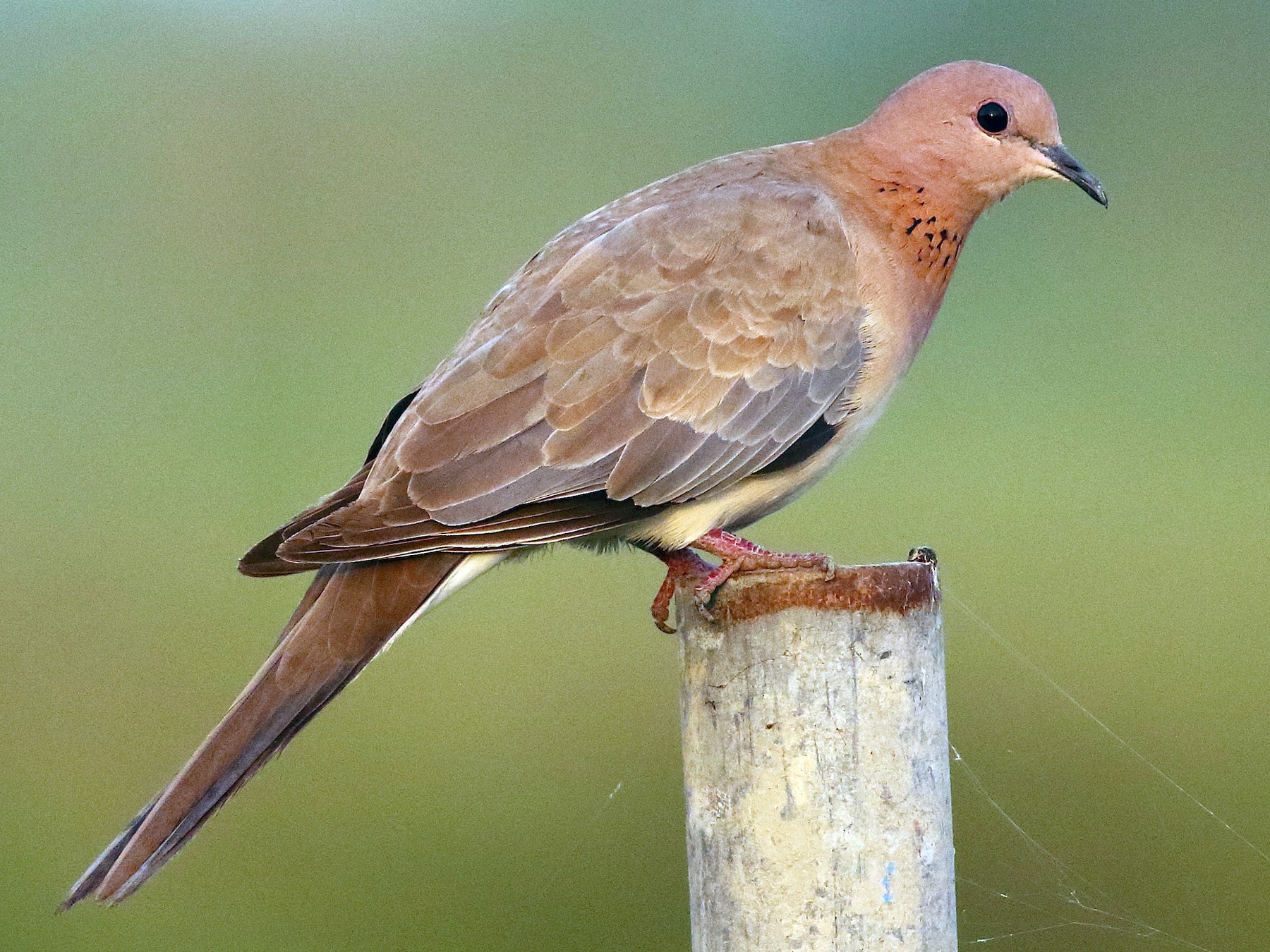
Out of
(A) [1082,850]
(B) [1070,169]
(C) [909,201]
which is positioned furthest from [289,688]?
(A) [1082,850]

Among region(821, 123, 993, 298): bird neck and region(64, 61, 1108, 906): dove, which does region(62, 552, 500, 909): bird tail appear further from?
region(821, 123, 993, 298): bird neck

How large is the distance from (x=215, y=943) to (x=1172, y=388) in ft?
26.1

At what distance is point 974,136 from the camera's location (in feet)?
12.2

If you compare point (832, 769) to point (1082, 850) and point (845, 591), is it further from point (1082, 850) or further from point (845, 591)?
point (1082, 850)

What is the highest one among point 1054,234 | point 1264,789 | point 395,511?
point 1054,234

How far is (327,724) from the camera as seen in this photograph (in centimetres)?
910

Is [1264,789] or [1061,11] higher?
[1061,11]

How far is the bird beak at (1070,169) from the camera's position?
376cm

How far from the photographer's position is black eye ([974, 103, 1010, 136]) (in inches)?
147

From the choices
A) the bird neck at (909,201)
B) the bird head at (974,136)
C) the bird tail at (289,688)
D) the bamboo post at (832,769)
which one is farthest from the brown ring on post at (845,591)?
the bird head at (974,136)

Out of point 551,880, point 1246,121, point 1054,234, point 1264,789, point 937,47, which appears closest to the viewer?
point 551,880

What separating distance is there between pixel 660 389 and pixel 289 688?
101cm

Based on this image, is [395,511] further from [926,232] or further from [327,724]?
[327,724]

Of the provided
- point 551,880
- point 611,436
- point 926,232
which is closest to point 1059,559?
point 551,880
